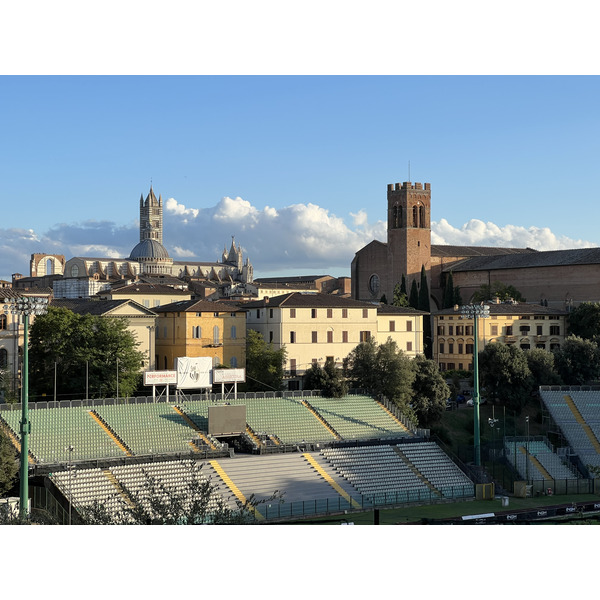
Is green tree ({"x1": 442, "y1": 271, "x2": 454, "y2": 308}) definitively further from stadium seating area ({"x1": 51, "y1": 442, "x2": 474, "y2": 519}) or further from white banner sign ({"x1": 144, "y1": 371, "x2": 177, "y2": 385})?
white banner sign ({"x1": 144, "y1": 371, "x2": 177, "y2": 385})

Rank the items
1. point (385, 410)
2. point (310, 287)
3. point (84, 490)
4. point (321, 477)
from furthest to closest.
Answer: point (310, 287), point (385, 410), point (321, 477), point (84, 490)

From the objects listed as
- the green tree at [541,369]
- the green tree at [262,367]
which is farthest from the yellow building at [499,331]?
the green tree at [262,367]

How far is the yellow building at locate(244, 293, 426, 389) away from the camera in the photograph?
7000 cm

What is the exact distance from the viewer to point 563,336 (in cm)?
8706

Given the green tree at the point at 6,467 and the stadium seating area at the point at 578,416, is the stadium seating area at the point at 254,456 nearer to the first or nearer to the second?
the green tree at the point at 6,467

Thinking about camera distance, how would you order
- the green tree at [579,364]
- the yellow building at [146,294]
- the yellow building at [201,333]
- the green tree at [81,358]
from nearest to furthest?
the green tree at [81,358]
the yellow building at [201,333]
the green tree at [579,364]
the yellow building at [146,294]

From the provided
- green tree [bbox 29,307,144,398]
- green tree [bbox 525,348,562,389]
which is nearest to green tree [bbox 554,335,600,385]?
green tree [bbox 525,348,562,389]

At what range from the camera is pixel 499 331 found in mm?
85188

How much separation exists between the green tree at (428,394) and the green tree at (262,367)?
9.35m

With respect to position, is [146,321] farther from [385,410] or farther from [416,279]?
[416,279]

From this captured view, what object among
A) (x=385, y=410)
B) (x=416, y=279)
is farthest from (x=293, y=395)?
(x=416, y=279)

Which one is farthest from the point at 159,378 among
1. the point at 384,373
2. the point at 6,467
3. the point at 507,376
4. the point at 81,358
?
the point at 507,376

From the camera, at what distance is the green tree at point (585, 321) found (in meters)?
83.0

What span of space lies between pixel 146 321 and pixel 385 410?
18.9m
